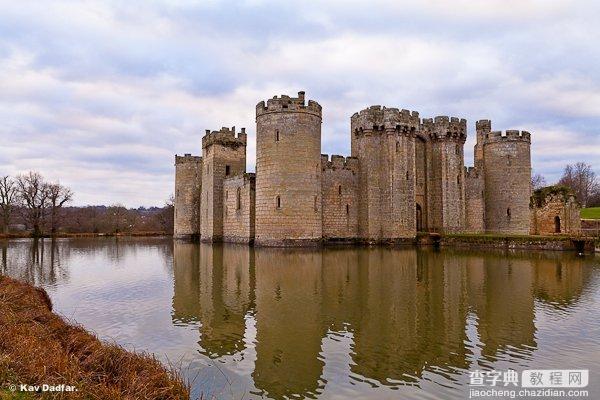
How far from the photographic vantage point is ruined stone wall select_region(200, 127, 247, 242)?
122 feet

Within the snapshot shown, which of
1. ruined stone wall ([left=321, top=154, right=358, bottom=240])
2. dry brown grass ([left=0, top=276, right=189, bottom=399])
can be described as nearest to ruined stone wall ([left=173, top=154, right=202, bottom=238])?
ruined stone wall ([left=321, top=154, right=358, bottom=240])

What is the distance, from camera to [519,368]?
7.06 metres

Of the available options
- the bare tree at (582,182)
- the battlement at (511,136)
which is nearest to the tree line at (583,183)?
the bare tree at (582,182)

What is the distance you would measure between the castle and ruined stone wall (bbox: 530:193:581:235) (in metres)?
2.57

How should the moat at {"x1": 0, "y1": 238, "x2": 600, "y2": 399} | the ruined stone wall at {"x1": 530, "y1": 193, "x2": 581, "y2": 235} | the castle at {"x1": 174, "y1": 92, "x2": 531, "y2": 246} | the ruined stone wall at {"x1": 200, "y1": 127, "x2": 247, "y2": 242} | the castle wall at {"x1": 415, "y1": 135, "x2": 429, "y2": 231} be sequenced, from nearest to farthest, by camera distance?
the moat at {"x1": 0, "y1": 238, "x2": 600, "y2": 399}, the castle at {"x1": 174, "y1": 92, "x2": 531, "y2": 246}, the ruined stone wall at {"x1": 530, "y1": 193, "x2": 581, "y2": 235}, the castle wall at {"x1": 415, "y1": 135, "x2": 429, "y2": 231}, the ruined stone wall at {"x1": 200, "y1": 127, "x2": 247, "y2": 242}

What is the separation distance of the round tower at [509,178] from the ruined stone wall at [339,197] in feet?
40.7

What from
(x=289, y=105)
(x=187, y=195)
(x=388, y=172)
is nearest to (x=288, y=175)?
(x=289, y=105)

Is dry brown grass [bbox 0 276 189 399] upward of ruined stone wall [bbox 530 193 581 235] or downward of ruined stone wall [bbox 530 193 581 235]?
downward

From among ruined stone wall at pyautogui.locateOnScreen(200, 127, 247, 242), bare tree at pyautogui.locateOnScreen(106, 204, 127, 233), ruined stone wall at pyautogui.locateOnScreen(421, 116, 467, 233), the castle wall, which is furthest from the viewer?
bare tree at pyautogui.locateOnScreen(106, 204, 127, 233)

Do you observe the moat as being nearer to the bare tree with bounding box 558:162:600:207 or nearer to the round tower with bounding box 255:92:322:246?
the round tower with bounding box 255:92:322:246

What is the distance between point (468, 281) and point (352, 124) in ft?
67.5

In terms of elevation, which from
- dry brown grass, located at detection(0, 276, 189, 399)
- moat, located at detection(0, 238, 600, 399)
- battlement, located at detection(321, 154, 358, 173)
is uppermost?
battlement, located at detection(321, 154, 358, 173)

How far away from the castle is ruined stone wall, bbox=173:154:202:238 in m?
0.39

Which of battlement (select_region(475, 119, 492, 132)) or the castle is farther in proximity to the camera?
battlement (select_region(475, 119, 492, 132))
